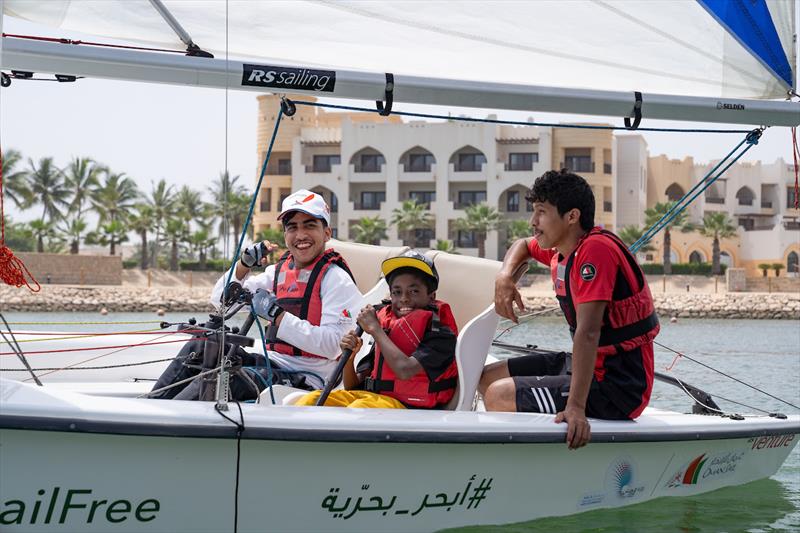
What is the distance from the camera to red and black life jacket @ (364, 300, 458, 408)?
15.4 ft

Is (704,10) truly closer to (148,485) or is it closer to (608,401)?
(608,401)

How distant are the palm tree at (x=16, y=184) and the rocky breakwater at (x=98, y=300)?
565 inches

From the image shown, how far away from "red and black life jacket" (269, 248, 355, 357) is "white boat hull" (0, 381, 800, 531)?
92 centimetres

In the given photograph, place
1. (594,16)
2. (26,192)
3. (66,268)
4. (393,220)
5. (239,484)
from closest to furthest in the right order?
(239,484), (594,16), (66,268), (393,220), (26,192)

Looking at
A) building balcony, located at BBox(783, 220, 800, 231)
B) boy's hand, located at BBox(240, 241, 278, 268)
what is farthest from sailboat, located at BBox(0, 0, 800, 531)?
building balcony, located at BBox(783, 220, 800, 231)

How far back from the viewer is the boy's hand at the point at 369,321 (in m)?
4.49

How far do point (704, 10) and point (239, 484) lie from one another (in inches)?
138

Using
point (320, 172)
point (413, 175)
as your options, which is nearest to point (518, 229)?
point (413, 175)

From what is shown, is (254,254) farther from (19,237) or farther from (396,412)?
(19,237)

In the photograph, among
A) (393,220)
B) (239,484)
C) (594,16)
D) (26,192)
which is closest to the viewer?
(239,484)

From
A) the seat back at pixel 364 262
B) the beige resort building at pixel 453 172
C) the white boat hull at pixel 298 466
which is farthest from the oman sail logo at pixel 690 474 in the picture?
the beige resort building at pixel 453 172

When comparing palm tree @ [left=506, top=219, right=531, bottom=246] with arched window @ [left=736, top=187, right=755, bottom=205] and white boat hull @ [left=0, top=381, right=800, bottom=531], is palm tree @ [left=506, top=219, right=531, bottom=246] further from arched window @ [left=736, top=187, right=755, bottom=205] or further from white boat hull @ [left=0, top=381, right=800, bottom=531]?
white boat hull @ [left=0, top=381, right=800, bottom=531]

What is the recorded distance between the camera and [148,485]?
4.02 metres

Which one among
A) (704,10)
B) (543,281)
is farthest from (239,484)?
(543,281)
